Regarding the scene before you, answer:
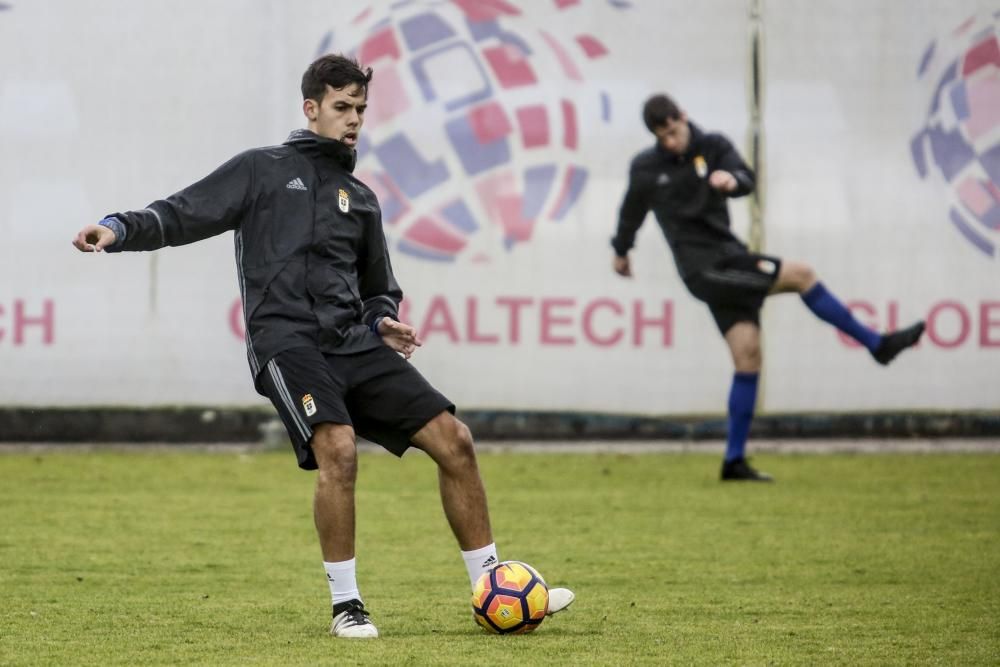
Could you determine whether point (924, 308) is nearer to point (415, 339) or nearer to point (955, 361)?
point (955, 361)

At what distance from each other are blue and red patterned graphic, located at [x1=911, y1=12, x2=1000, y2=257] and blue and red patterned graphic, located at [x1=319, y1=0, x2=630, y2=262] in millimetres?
2276

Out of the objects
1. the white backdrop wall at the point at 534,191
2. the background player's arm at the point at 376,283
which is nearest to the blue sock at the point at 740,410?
the white backdrop wall at the point at 534,191

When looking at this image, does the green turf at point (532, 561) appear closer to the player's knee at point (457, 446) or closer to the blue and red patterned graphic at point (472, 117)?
the player's knee at point (457, 446)

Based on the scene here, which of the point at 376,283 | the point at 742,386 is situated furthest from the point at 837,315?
the point at 376,283

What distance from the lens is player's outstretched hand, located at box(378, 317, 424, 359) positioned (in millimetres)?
5770

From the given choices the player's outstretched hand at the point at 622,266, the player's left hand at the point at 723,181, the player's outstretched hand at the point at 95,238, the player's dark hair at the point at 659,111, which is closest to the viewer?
the player's outstretched hand at the point at 95,238

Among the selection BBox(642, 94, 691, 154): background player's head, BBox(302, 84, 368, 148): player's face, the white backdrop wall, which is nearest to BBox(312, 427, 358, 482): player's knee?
BBox(302, 84, 368, 148): player's face

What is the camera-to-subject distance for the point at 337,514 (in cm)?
558

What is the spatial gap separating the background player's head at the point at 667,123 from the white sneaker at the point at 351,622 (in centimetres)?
551

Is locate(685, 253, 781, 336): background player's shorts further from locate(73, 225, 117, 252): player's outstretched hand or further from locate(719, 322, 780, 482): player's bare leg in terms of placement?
locate(73, 225, 117, 252): player's outstretched hand

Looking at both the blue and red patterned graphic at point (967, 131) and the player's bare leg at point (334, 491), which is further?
the blue and red patterned graphic at point (967, 131)

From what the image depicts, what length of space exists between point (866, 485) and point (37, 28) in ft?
19.7

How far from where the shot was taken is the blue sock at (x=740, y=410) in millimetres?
10703

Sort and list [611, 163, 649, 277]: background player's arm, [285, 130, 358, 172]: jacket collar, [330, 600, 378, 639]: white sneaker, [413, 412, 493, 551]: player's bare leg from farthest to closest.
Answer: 1. [611, 163, 649, 277]: background player's arm
2. [285, 130, 358, 172]: jacket collar
3. [413, 412, 493, 551]: player's bare leg
4. [330, 600, 378, 639]: white sneaker
